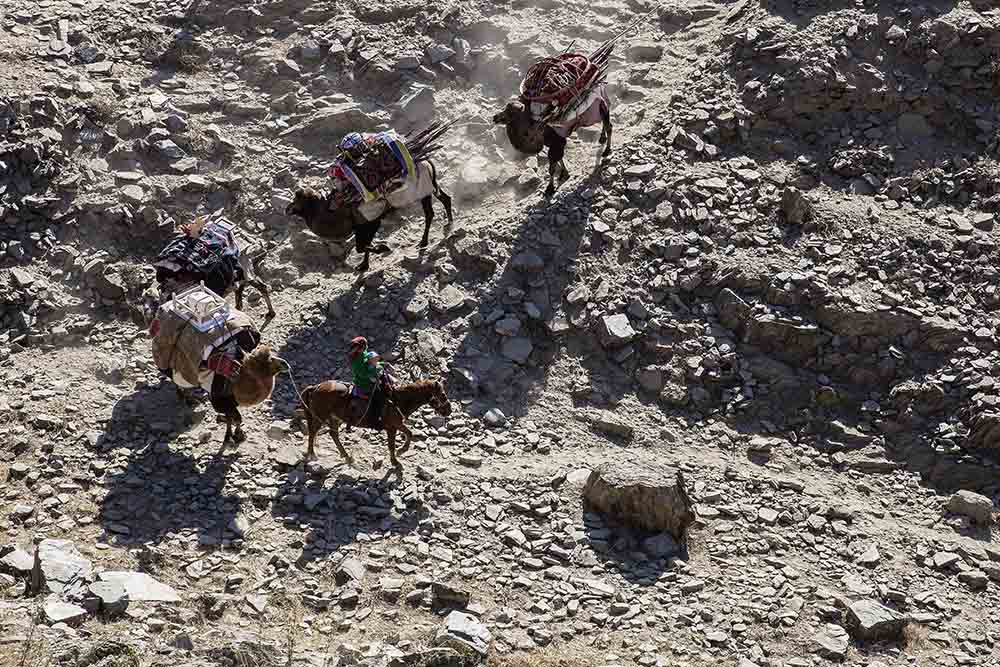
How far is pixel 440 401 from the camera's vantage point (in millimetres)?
11586

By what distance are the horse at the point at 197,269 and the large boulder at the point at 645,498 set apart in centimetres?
425

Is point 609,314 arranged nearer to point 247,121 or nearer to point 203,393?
point 203,393

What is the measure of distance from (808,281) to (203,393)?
253 inches

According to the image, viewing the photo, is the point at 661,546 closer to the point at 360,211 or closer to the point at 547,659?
the point at 547,659

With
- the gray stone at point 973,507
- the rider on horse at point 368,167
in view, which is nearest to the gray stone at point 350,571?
the rider on horse at point 368,167

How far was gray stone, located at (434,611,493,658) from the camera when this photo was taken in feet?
30.8

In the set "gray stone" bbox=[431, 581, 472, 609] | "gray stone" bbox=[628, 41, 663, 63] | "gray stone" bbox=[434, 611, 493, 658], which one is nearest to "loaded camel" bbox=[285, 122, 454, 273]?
"gray stone" bbox=[628, 41, 663, 63]

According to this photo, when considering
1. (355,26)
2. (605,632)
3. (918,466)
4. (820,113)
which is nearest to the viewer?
(605,632)

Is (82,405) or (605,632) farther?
(82,405)

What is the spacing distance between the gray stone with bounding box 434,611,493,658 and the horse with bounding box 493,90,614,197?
600 cm

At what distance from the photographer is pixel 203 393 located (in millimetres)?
12242

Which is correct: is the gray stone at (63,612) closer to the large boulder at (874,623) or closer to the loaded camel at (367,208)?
the loaded camel at (367,208)

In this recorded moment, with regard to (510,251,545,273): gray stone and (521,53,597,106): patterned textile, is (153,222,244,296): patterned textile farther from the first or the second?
(521,53,597,106): patterned textile

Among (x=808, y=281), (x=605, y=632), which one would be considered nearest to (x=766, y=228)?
(x=808, y=281)
